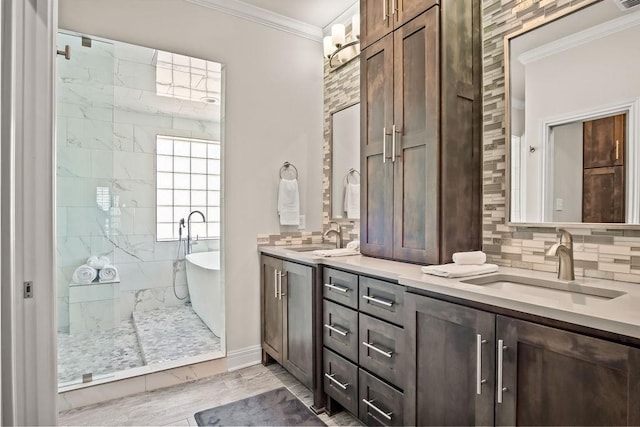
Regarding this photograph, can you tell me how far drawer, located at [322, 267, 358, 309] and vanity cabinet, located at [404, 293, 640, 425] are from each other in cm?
38

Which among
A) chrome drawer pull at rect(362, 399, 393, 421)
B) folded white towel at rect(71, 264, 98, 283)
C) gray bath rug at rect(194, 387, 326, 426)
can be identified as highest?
folded white towel at rect(71, 264, 98, 283)

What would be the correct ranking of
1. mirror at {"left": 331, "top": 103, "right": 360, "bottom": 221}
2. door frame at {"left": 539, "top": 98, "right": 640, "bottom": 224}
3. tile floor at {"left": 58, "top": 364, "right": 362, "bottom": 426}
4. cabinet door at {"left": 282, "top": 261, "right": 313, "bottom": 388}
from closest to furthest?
door frame at {"left": 539, "top": 98, "right": 640, "bottom": 224} → tile floor at {"left": 58, "top": 364, "right": 362, "bottom": 426} → cabinet door at {"left": 282, "top": 261, "right": 313, "bottom": 388} → mirror at {"left": 331, "top": 103, "right": 360, "bottom": 221}

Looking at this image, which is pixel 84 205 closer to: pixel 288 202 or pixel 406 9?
pixel 288 202

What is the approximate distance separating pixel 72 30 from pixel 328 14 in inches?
72.6

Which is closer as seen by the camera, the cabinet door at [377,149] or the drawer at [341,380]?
the drawer at [341,380]

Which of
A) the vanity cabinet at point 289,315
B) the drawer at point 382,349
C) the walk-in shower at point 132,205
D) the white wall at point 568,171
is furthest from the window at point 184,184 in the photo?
the white wall at point 568,171

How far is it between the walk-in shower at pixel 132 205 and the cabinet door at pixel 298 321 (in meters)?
0.62

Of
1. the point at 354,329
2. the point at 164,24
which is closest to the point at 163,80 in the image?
the point at 164,24

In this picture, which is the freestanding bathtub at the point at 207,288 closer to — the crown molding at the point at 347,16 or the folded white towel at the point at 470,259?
Result: the folded white towel at the point at 470,259

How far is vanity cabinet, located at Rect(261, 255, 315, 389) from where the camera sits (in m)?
2.18

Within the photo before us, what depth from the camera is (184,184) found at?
13.5 ft

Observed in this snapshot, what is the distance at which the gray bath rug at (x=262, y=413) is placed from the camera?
199 centimetres

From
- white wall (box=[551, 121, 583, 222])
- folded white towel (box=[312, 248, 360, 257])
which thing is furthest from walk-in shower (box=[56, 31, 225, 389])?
white wall (box=[551, 121, 583, 222])

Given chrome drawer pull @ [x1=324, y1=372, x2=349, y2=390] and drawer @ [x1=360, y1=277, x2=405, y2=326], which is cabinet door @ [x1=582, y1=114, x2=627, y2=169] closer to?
drawer @ [x1=360, y1=277, x2=405, y2=326]
